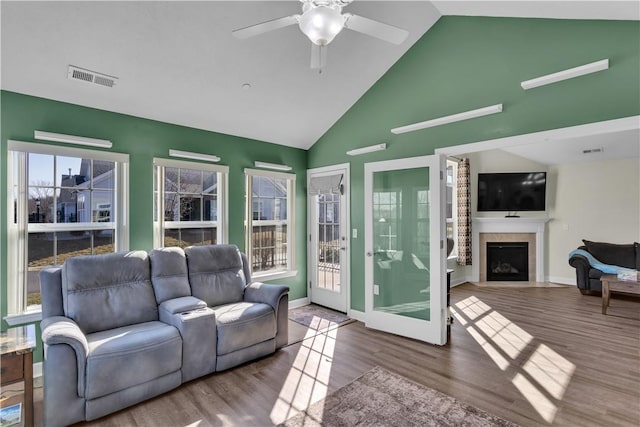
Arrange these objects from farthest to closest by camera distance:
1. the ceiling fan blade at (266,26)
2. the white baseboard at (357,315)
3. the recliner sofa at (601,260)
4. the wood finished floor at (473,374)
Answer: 1. the recliner sofa at (601,260)
2. the white baseboard at (357,315)
3. the wood finished floor at (473,374)
4. the ceiling fan blade at (266,26)

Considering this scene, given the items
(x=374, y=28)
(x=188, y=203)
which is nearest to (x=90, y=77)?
(x=188, y=203)

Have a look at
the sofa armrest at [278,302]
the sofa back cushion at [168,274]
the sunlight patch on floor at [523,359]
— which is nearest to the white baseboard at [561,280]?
the sunlight patch on floor at [523,359]

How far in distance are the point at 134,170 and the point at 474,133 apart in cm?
354

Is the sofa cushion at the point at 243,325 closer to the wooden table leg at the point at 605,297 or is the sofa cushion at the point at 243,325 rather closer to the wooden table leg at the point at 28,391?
the wooden table leg at the point at 28,391

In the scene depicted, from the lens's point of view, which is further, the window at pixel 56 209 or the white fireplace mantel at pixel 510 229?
the white fireplace mantel at pixel 510 229

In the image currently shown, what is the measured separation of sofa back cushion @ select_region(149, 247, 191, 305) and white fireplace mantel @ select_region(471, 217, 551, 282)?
5.67 metres

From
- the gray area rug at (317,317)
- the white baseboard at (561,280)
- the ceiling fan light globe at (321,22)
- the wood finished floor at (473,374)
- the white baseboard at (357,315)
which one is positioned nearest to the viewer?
the ceiling fan light globe at (321,22)

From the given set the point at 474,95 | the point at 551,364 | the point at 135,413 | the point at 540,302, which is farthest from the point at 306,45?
the point at 540,302

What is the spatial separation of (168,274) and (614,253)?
696 cm

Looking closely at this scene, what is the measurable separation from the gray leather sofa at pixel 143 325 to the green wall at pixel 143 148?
56cm

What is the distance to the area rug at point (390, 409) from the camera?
2125mm

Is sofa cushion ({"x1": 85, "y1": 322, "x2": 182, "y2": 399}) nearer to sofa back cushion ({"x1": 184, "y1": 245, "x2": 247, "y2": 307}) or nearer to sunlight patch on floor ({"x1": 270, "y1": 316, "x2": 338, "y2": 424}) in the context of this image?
sofa back cushion ({"x1": 184, "y1": 245, "x2": 247, "y2": 307})

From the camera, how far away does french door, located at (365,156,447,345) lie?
3404 millimetres

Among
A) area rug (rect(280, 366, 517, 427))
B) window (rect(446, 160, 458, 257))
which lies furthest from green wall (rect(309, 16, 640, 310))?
window (rect(446, 160, 458, 257))
